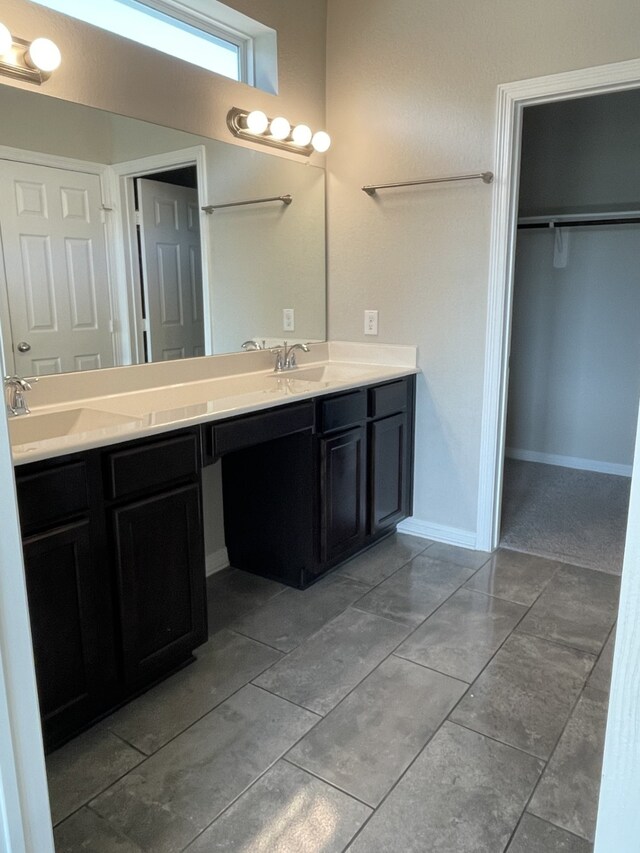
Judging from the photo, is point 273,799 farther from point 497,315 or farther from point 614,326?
point 614,326

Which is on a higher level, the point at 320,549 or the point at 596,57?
the point at 596,57

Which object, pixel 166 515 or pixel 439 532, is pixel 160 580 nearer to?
pixel 166 515

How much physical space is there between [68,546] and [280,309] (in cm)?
177

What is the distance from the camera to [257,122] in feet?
8.97

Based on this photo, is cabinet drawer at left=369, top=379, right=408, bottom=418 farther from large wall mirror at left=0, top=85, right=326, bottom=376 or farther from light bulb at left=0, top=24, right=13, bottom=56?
light bulb at left=0, top=24, right=13, bottom=56

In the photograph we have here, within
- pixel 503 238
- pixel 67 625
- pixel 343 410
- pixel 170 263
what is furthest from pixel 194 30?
pixel 67 625

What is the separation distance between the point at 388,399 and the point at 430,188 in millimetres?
1001

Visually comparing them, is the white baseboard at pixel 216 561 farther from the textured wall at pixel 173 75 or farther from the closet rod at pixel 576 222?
the closet rod at pixel 576 222

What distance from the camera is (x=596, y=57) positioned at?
8.02 ft

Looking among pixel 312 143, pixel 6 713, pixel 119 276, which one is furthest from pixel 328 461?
pixel 6 713

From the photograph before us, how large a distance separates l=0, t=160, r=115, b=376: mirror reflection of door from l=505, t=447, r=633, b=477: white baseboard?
3.27 meters

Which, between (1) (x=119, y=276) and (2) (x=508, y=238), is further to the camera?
(2) (x=508, y=238)

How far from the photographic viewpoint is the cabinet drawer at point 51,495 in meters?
1.55

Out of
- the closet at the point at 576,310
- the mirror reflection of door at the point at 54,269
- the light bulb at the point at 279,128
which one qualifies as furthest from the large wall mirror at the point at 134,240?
the closet at the point at 576,310
